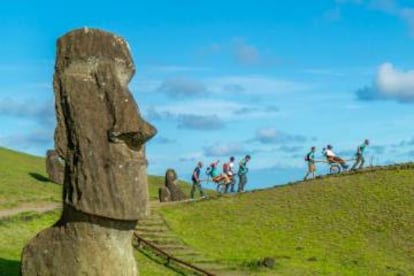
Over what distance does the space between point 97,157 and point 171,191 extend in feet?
91.7

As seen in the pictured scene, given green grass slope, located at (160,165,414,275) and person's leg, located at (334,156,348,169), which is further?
person's leg, located at (334,156,348,169)

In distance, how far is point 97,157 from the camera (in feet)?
40.5

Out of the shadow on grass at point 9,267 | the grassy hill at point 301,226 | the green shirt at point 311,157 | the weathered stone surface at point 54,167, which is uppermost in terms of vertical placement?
the green shirt at point 311,157

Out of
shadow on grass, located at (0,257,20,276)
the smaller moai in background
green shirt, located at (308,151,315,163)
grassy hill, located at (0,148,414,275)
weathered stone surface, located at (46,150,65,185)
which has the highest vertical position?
green shirt, located at (308,151,315,163)

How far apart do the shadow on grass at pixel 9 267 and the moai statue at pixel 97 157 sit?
176 inches

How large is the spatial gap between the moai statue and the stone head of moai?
2 centimetres

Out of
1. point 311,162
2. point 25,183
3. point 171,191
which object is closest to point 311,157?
point 311,162

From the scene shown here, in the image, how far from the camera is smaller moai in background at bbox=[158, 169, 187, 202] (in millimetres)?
39000

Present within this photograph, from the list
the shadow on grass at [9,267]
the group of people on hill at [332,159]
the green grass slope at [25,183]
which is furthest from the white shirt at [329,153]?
the shadow on grass at [9,267]

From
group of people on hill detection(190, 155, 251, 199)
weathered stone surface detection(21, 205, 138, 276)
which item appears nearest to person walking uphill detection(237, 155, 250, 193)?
group of people on hill detection(190, 155, 251, 199)

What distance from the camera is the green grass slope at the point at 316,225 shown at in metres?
24.8

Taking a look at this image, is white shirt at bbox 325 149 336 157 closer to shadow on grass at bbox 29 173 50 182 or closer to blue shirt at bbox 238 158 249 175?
blue shirt at bbox 238 158 249 175

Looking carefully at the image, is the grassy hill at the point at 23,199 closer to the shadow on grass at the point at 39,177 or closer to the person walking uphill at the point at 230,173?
the shadow on grass at the point at 39,177

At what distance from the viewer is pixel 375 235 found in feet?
90.8
